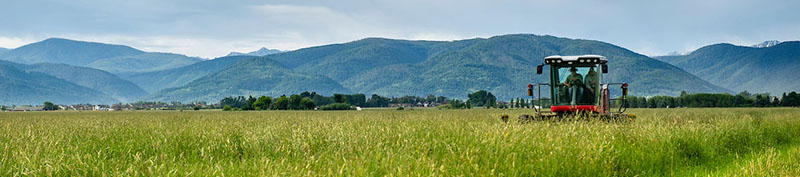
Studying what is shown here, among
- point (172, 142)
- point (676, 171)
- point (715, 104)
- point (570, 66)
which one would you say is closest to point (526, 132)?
point (676, 171)

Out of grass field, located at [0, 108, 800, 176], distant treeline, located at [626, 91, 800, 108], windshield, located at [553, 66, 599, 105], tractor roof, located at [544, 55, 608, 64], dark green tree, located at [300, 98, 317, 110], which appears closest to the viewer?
grass field, located at [0, 108, 800, 176]

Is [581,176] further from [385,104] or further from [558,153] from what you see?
[385,104]

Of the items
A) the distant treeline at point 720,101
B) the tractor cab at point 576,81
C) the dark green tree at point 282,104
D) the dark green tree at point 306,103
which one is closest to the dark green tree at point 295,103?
the dark green tree at point 306,103

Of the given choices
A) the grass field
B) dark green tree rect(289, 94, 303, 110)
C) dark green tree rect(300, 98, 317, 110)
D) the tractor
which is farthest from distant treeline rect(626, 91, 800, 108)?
the grass field

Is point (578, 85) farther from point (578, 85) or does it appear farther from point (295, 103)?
point (295, 103)

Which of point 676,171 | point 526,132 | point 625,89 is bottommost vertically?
point 676,171

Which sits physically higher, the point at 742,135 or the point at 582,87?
the point at 582,87

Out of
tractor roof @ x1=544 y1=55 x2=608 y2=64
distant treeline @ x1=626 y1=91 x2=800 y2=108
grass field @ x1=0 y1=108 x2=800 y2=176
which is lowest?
grass field @ x1=0 y1=108 x2=800 y2=176

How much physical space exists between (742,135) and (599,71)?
14.6 ft

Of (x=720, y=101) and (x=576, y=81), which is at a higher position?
(x=720, y=101)

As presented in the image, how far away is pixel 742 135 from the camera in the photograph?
12453 mm

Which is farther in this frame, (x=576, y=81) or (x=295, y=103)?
(x=295, y=103)

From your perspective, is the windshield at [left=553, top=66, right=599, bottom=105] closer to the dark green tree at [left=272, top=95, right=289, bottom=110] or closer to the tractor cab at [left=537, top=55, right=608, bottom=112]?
the tractor cab at [left=537, top=55, right=608, bottom=112]

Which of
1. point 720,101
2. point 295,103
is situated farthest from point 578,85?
point 720,101
